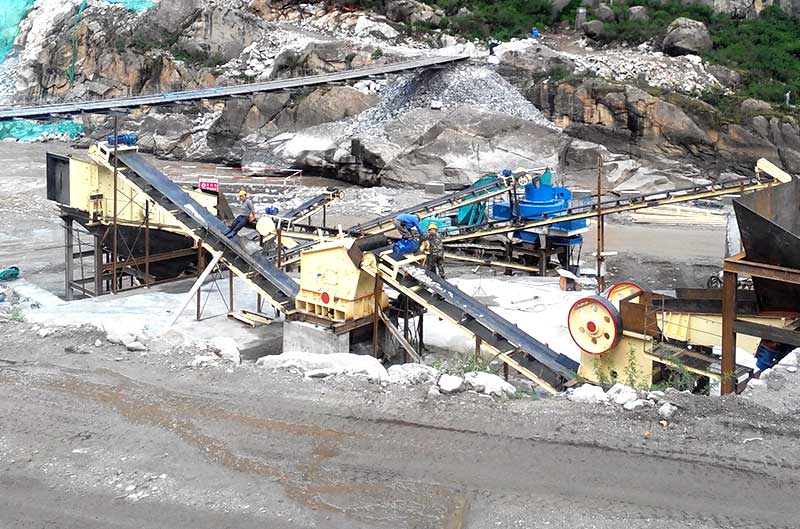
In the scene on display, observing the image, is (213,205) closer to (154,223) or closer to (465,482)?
(154,223)

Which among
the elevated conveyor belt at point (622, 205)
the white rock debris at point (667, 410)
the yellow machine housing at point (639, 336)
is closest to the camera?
the white rock debris at point (667, 410)

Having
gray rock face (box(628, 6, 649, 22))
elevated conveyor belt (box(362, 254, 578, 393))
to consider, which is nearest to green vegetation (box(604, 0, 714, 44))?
gray rock face (box(628, 6, 649, 22))

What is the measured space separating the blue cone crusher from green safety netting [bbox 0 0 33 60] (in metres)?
48.2

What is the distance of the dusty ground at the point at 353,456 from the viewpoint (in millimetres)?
6207

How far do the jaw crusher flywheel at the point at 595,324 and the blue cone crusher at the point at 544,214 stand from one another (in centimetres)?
920

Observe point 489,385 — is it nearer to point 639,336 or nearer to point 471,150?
point 639,336

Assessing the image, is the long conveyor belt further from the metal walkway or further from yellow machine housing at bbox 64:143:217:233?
the metal walkway

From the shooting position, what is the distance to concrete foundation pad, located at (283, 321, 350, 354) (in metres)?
12.2

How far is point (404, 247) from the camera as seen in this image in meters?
12.1

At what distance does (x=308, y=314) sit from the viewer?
12680 mm

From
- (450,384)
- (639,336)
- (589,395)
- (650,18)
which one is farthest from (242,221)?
(650,18)

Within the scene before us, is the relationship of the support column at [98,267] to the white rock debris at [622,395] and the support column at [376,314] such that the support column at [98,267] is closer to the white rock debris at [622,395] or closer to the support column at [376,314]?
the support column at [376,314]

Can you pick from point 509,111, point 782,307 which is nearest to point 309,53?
point 509,111

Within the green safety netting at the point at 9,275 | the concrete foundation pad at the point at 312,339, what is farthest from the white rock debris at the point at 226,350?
the green safety netting at the point at 9,275
